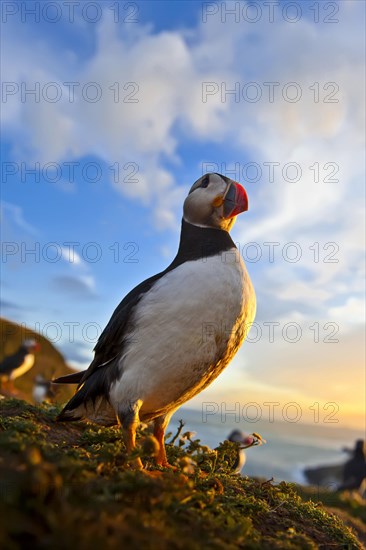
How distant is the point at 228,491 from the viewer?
4.21 metres

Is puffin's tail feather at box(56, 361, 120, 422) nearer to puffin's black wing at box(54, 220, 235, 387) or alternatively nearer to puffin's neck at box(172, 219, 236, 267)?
puffin's black wing at box(54, 220, 235, 387)

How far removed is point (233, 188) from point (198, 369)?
1.93m

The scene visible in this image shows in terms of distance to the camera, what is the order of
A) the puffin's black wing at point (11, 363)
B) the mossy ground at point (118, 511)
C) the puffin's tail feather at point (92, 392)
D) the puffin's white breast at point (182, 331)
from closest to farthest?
the mossy ground at point (118, 511), the puffin's white breast at point (182, 331), the puffin's tail feather at point (92, 392), the puffin's black wing at point (11, 363)

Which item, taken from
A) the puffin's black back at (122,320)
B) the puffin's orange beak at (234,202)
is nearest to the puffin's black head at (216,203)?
the puffin's orange beak at (234,202)

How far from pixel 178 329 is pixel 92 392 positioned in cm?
126

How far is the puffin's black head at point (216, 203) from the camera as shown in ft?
16.6

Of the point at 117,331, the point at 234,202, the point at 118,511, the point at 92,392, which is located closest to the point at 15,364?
the point at 92,392

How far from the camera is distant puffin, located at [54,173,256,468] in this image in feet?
14.4

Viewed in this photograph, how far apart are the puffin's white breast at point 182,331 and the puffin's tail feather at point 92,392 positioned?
0.14 meters

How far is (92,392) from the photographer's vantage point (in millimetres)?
4922

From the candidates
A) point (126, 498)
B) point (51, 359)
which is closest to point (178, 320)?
point (126, 498)

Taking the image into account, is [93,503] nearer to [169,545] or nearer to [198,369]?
[169,545]

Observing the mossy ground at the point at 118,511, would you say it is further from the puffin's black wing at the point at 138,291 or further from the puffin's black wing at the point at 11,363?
the puffin's black wing at the point at 11,363

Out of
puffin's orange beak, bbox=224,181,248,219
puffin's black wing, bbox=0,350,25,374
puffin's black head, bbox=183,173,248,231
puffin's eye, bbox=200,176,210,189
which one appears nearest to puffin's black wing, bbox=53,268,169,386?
puffin's black head, bbox=183,173,248,231
